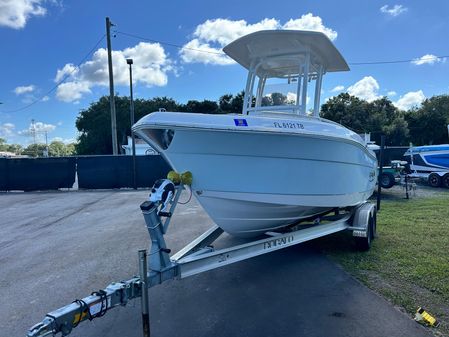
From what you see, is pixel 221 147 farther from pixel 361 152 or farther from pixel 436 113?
pixel 436 113

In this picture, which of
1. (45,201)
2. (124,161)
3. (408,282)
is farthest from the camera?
(124,161)

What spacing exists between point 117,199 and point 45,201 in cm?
246

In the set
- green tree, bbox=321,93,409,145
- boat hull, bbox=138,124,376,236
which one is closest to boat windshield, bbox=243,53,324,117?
boat hull, bbox=138,124,376,236

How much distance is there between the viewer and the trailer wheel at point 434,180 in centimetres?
1372

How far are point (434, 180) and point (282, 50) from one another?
11.9 m

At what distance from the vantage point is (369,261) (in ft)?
15.3

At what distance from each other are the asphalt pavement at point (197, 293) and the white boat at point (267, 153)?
0.72m

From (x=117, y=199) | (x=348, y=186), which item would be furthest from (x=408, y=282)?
(x=117, y=199)

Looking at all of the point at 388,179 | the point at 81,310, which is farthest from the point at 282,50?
the point at 388,179

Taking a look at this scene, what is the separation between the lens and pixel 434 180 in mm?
13828

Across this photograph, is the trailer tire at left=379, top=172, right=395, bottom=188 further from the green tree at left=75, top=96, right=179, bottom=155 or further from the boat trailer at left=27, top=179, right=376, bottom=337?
the green tree at left=75, top=96, right=179, bottom=155

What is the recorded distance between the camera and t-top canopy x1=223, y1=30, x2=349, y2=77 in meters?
4.59

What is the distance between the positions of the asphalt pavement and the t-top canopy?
2864mm

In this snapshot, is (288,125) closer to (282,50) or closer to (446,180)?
(282,50)
